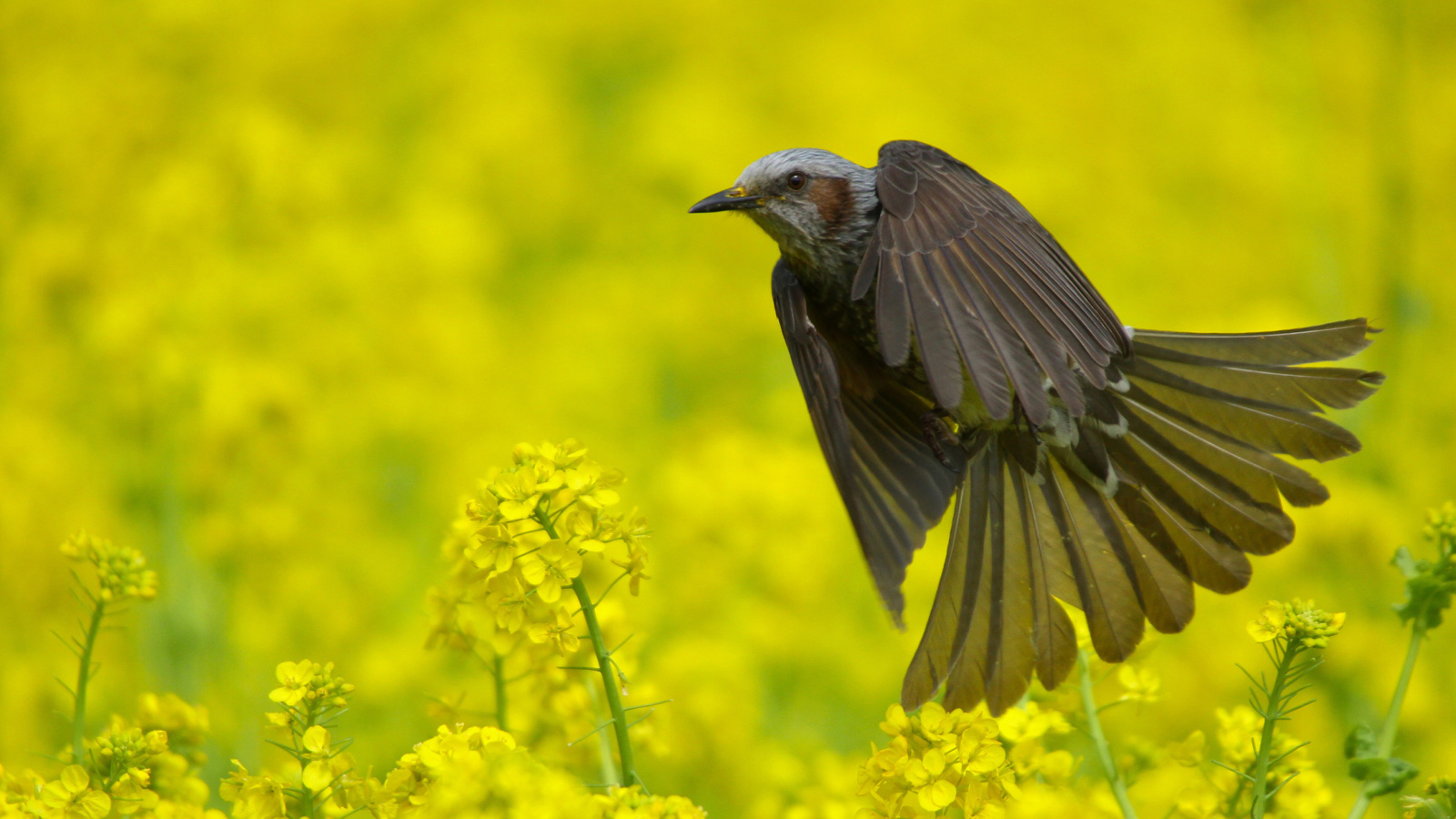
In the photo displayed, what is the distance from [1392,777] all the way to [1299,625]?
0.33 meters

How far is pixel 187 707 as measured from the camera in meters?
1.61

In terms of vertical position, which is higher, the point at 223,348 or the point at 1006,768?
the point at 223,348

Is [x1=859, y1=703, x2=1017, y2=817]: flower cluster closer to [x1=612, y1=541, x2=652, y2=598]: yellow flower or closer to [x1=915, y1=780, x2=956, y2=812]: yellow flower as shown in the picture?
[x1=915, y1=780, x2=956, y2=812]: yellow flower

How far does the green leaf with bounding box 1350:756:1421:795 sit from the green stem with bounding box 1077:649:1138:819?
1.02 feet

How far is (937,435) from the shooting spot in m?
2.30

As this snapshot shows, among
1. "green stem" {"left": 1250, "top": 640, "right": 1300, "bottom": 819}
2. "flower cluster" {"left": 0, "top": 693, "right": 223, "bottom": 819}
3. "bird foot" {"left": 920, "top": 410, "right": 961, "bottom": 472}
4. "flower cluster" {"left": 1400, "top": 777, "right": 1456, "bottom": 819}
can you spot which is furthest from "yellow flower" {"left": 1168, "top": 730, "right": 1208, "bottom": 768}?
"flower cluster" {"left": 0, "top": 693, "right": 223, "bottom": 819}

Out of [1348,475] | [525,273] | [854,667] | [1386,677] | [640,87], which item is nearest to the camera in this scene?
[1386,677]

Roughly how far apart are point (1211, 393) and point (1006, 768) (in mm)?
1053

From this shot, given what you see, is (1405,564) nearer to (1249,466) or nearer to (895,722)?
(1249,466)

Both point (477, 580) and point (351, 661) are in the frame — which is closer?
point (477, 580)

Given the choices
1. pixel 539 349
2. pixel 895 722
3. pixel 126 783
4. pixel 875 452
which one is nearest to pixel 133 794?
pixel 126 783

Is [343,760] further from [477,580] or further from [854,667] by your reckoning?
[854,667]

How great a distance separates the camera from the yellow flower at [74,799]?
1.38 meters

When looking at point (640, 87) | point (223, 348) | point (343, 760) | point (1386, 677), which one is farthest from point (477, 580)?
point (640, 87)
